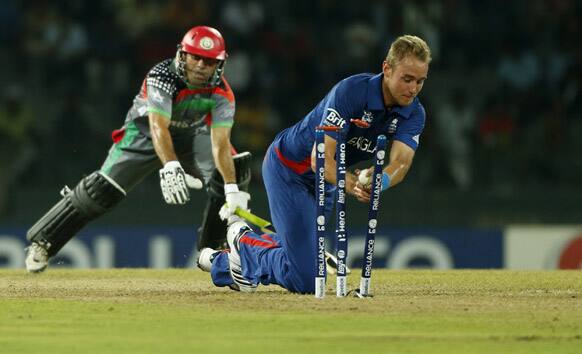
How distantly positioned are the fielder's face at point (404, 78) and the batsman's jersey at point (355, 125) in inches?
3.3

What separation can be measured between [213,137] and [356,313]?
304 centimetres

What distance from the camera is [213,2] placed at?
16.6 meters

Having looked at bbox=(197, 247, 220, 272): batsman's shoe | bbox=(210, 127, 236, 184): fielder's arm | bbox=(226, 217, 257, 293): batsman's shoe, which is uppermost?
bbox=(210, 127, 236, 184): fielder's arm

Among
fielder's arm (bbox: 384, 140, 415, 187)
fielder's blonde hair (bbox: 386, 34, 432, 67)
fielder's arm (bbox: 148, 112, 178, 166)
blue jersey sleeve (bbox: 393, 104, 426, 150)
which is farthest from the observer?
fielder's arm (bbox: 148, 112, 178, 166)

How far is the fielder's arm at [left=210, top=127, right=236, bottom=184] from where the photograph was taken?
9523 millimetres

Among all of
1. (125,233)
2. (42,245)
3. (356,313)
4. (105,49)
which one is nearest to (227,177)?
(42,245)

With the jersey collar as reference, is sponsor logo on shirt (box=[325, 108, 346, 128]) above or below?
below

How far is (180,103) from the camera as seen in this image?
9727 mm

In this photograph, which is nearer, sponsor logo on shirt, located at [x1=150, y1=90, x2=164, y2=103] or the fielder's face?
the fielder's face

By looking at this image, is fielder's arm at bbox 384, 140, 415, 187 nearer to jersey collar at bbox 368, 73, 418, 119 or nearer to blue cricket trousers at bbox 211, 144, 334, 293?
jersey collar at bbox 368, 73, 418, 119

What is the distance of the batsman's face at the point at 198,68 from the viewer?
9.40m

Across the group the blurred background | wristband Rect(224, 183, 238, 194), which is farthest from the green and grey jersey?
the blurred background

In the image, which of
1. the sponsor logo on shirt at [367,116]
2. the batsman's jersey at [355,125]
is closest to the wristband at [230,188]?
the batsman's jersey at [355,125]

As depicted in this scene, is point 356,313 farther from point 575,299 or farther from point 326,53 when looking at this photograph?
point 326,53
